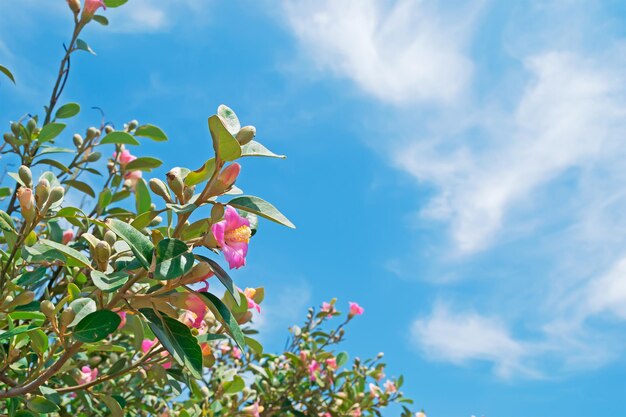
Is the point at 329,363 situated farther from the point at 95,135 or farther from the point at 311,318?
the point at 95,135

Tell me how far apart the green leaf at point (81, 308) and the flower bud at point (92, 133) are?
1.33 m

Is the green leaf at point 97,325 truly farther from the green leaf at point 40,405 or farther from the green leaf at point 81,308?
the green leaf at point 40,405

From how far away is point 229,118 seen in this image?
125 cm

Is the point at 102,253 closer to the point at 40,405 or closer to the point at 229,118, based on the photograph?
the point at 229,118

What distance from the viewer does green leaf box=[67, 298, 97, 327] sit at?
1.28 metres

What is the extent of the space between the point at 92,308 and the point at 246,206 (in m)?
0.43

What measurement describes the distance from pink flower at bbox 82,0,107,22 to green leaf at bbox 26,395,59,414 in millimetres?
1420

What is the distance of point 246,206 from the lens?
47.5 inches

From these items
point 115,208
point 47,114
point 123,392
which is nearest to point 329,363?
point 123,392

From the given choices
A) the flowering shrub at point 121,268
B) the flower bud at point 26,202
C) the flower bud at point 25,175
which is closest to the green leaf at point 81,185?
the flowering shrub at point 121,268

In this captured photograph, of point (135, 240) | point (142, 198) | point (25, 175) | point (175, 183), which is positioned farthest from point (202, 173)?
point (25, 175)

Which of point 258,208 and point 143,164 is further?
point 143,164

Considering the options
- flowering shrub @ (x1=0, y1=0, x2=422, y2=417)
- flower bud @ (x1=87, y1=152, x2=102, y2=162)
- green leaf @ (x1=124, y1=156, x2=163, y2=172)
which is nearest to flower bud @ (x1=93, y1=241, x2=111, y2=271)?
flowering shrub @ (x1=0, y1=0, x2=422, y2=417)

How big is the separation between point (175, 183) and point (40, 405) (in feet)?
2.71
